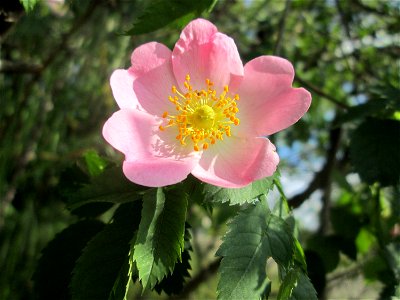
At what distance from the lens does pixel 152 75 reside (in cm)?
95

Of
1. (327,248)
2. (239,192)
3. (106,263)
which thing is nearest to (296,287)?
(239,192)

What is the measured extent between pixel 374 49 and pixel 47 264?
181 cm

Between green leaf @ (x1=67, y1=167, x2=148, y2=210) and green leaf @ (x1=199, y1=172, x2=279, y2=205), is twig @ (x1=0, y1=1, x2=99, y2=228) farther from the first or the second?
green leaf @ (x1=199, y1=172, x2=279, y2=205)

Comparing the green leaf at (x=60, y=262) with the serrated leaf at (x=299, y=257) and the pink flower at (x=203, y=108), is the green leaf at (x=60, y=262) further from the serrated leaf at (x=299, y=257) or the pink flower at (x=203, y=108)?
the serrated leaf at (x=299, y=257)

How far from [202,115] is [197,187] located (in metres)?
0.25

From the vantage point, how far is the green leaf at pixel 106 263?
770 mm

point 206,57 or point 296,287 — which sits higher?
point 206,57

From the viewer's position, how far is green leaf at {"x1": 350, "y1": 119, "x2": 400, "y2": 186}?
3.53ft

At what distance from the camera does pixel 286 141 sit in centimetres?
212

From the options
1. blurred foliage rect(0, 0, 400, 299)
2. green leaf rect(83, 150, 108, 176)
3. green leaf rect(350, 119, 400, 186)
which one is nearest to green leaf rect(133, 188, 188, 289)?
blurred foliage rect(0, 0, 400, 299)

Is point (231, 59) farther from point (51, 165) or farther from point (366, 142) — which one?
point (51, 165)

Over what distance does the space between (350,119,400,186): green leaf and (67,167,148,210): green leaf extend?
550 millimetres

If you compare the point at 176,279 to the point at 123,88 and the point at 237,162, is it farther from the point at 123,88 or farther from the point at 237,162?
the point at 123,88

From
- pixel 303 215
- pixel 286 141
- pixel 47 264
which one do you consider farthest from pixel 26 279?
pixel 303 215
